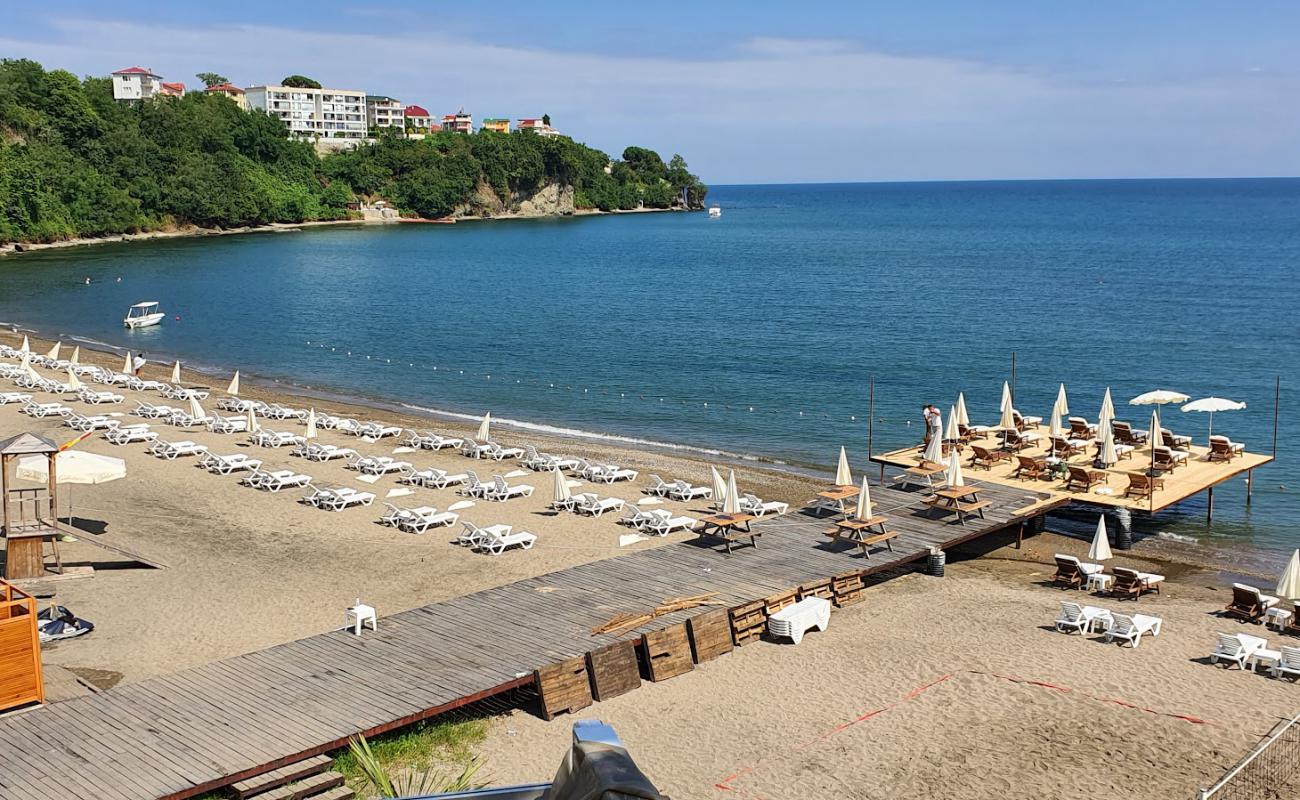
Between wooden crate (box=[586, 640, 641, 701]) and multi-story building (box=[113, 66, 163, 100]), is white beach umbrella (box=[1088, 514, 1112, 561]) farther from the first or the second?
multi-story building (box=[113, 66, 163, 100])

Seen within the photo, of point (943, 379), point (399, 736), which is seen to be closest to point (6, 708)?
point (399, 736)

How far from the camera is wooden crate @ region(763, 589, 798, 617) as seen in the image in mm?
17656

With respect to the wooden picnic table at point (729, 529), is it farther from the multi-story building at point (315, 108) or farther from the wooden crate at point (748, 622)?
the multi-story building at point (315, 108)

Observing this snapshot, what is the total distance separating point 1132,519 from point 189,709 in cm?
2136

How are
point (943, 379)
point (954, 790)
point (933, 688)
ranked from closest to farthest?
point (954, 790)
point (933, 688)
point (943, 379)

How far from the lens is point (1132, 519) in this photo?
86.3 ft

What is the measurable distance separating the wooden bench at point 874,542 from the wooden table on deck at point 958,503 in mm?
2184

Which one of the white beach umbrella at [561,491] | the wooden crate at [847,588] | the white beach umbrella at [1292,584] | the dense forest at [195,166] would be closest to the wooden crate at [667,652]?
the wooden crate at [847,588]

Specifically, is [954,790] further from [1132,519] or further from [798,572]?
[1132,519]

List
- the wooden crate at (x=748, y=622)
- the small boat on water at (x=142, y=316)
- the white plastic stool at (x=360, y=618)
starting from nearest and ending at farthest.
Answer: the white plastic stool at (x=360, y=618)
the wooden crate at (x=748, y=622)
the small boat on water at (x=142, y=316)

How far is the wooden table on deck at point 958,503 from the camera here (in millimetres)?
22500

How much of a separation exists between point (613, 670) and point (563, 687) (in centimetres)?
86

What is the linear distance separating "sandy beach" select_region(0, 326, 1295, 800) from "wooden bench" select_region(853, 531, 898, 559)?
0.73m

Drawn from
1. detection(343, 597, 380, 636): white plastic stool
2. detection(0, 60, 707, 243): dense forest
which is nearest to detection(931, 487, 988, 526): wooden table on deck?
detection(343, 597, 380, 636): white plastic stool
